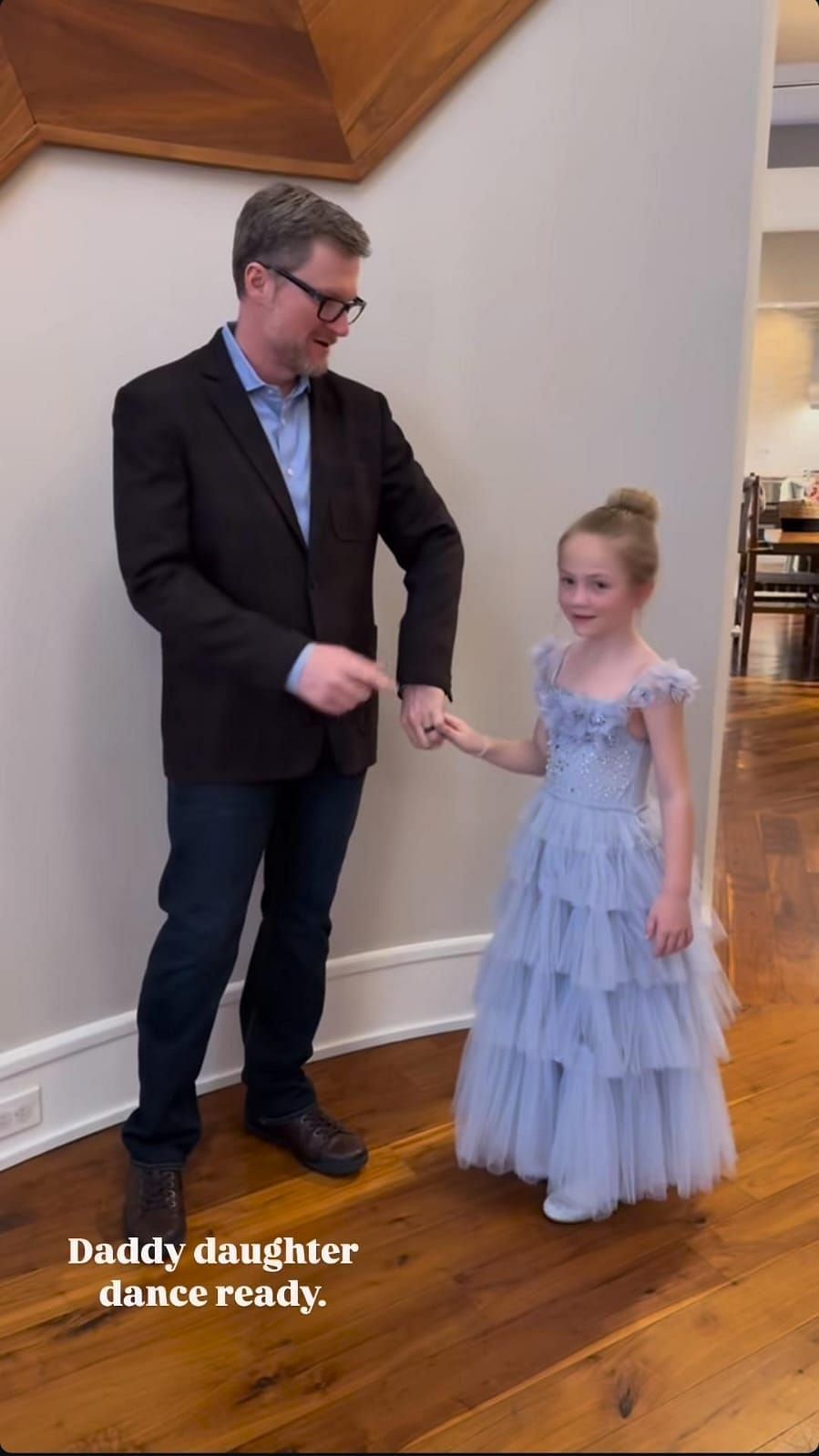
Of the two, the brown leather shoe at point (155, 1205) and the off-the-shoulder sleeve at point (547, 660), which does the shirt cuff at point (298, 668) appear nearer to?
the off-the-shoulder sleeve at point (547, 660)

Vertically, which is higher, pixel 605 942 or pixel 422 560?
pixel 422 560

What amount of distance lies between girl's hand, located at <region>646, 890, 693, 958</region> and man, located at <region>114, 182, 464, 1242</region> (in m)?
0.40

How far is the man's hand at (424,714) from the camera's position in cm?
166

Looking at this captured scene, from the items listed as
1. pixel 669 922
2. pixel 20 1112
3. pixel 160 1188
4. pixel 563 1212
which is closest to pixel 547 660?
pixel 669 922

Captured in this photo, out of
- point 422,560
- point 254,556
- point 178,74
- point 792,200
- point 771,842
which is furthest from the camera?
point 792,200

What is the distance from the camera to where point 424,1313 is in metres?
1.47

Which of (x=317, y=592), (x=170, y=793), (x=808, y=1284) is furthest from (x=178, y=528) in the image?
(x=808, y=1284)

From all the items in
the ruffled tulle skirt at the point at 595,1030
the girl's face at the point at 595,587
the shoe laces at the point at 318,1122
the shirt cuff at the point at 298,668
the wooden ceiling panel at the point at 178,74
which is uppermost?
the wooden ceiling panel at the point at 178,74

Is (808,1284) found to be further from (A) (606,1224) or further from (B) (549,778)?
(B) (549,778)

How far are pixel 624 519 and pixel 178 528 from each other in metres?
0.57

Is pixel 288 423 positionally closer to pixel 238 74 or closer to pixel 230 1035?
pixel 238 74

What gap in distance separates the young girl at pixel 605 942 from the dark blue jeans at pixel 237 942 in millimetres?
262

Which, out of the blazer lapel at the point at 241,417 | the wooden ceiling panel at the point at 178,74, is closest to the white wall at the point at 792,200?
the wooden ceiling panel at the point at 178,74

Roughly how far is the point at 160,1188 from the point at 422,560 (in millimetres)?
971
